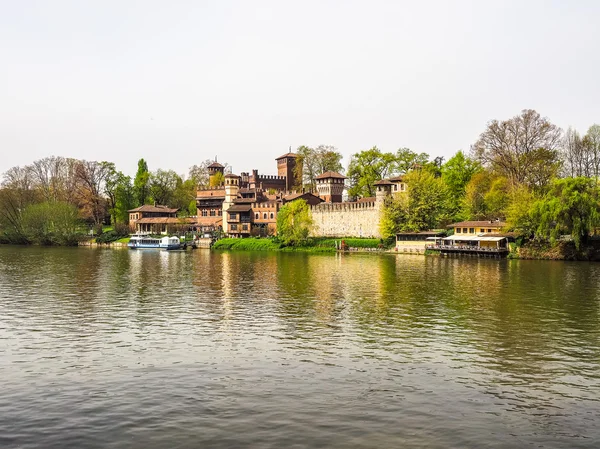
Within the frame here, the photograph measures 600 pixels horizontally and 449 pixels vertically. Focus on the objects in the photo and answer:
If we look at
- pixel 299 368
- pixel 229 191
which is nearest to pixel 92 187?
pixel 229 191

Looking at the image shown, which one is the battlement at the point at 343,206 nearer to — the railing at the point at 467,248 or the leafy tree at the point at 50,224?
the railing at the point at 467,248

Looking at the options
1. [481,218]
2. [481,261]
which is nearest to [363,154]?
[481,218]

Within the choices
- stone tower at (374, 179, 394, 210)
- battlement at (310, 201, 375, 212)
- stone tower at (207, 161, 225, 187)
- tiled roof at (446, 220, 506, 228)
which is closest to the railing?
tiled roof at (446, 220, 506, 228)

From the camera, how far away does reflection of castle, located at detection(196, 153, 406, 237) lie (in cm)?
8219

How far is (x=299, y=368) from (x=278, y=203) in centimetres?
7802

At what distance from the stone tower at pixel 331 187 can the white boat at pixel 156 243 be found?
25.7 meters

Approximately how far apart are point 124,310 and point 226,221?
7209 centimetres

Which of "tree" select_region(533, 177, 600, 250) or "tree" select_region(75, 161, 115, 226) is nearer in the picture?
"tree" select_region(533, 177, 600, 250)

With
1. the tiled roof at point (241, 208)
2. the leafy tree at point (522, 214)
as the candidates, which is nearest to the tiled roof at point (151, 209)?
the tiled roof at point (241, 208)

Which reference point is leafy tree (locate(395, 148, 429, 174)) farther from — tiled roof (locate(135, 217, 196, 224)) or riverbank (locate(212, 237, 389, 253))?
tiled roof (locate(135, 217, 196, 224))

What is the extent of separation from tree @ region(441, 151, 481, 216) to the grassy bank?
1485 centimetres

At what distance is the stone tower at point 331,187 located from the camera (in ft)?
307

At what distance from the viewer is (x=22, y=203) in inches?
3787

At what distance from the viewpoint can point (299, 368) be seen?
1638 cm
